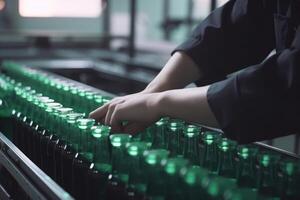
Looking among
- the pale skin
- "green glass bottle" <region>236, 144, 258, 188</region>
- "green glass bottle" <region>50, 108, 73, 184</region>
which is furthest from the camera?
"green glass bottle" <region>50, 108, 73, 184</region>

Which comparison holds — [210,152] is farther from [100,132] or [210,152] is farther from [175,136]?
[100,132]

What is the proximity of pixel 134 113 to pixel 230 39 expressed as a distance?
41 centimetres

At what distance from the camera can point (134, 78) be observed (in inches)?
111

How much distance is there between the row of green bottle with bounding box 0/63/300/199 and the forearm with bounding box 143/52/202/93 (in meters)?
0.20

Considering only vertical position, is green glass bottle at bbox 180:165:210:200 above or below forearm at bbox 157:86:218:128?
below

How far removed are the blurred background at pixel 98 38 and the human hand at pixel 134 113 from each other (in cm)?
145

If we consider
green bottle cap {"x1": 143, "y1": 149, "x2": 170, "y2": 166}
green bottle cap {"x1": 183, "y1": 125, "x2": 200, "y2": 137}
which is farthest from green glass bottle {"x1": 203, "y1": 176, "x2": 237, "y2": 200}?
green bottle cap {"x1": 183, "y1": 125, "x2": 200, "y2": 137}

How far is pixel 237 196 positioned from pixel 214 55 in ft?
2.33

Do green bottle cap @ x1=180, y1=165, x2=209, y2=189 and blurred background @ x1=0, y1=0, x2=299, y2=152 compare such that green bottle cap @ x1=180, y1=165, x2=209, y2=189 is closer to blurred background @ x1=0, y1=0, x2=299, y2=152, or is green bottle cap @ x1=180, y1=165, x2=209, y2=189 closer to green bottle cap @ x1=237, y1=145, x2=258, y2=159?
green bottle cap @ x1=237, y1=145, x2=258, y2=159

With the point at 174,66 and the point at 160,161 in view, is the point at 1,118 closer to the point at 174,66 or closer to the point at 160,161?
the point at 174,66

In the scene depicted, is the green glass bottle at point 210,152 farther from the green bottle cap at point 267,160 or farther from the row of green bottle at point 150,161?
the green bottle cap at point 267,160

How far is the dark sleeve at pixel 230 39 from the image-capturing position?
136 cm

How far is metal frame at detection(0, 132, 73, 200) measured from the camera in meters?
0.92

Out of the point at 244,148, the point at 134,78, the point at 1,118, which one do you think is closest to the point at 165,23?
the point at 134,78
